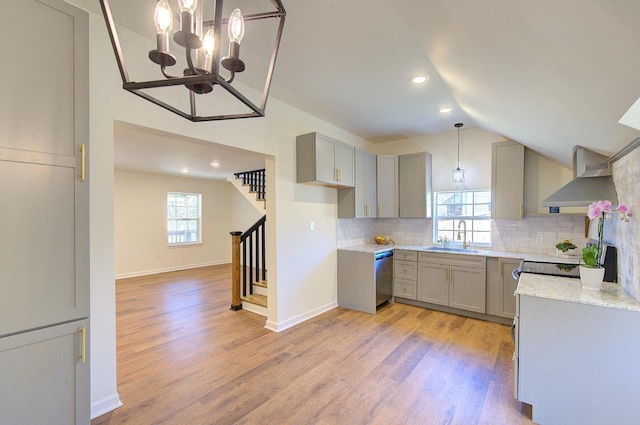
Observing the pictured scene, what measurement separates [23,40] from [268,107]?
2.13m

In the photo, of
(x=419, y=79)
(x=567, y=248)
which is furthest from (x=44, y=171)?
(x=567, y=248)

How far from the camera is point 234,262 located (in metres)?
4.36

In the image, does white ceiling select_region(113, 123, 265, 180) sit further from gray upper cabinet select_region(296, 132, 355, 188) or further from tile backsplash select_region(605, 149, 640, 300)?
tile backsplash select_region(605, 149, 640, 300)

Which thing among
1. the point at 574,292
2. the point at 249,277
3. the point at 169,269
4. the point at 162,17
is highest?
the point at 162,17

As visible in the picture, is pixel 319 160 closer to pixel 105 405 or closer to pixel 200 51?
pixel 200 51

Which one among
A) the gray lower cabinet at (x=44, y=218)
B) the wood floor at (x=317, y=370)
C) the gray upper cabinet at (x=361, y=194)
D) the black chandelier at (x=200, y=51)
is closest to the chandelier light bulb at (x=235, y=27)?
the black chandelier at (x=200, y=51)

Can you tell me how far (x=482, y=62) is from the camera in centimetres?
188

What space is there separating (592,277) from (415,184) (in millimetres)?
2739

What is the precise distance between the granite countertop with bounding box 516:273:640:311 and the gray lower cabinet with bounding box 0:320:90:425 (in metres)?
2.73

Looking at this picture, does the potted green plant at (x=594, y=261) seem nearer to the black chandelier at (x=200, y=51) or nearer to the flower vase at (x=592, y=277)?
the flower vase at (x=592, y=277)

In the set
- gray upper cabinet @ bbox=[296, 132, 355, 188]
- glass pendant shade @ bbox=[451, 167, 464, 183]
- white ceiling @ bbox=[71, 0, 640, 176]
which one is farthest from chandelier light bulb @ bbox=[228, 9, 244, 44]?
glass pendant shade @ bbox=[451, 167, 464, 183]

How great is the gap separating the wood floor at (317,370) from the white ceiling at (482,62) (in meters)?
2.12

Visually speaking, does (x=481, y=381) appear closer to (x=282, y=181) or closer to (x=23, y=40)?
(x=282, y=181)

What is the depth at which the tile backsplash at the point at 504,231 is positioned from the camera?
142 inches
